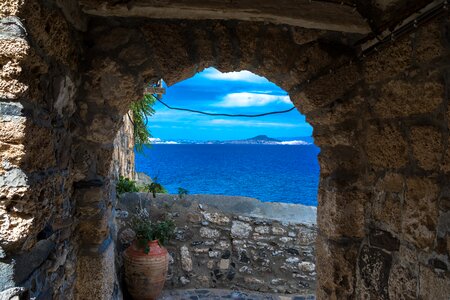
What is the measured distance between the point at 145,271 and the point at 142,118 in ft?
8.44

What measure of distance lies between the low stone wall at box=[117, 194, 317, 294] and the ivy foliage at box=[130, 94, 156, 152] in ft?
5.22

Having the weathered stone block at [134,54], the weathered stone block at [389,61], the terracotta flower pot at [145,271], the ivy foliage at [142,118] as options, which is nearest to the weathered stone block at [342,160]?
the weathered stone block at [389,61]

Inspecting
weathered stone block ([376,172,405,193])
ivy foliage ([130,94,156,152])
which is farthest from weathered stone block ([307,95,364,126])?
ivy foliage ([130,94,156,152])

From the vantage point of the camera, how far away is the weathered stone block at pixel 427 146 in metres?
1.50

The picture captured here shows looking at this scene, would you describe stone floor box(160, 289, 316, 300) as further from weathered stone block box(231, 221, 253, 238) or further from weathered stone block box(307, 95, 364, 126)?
weathered stone block box(307, 95, 364, 126)

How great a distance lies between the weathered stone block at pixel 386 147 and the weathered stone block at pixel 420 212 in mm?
122

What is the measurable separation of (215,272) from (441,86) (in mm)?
3273

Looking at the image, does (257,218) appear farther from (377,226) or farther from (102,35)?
(102,35)

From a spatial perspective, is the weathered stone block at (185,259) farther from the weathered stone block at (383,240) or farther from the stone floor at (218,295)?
the weathered stone block at (383,240)

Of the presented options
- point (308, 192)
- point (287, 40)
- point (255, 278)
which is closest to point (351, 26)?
point (287, 40)

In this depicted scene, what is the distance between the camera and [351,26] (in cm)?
184

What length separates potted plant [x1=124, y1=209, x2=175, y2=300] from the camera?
3674 millimetres

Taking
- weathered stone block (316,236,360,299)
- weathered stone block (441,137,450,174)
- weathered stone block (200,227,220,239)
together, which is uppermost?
weathered stone block (441,137,450,174)

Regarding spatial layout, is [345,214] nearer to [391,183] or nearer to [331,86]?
[391,183]
